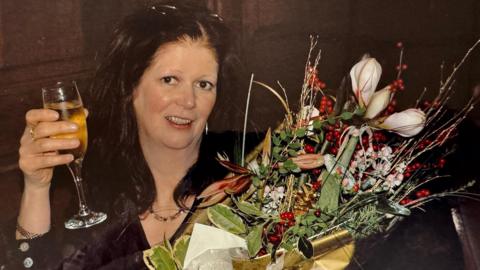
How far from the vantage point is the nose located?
1301 mm

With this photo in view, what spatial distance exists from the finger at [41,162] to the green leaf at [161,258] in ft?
0.83

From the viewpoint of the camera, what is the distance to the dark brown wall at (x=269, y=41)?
1.23 metres

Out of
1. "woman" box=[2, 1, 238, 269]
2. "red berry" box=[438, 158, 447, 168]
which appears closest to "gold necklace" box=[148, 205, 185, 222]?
"woman" box=[2, 1, 238, 269]

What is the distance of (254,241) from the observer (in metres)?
1.17

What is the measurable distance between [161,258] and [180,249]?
42mm

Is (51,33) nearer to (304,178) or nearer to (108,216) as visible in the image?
(108,216)

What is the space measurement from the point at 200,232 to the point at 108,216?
23 centimetres

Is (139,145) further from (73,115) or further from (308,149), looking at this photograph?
(308,149)

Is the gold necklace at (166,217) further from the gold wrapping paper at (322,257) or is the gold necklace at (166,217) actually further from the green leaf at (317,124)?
the green leaf at (317,124)

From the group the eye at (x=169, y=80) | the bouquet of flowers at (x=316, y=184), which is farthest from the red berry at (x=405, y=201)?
the eye at (x=169, y=80)

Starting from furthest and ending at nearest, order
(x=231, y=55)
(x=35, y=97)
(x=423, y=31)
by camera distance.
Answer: (x=423, y=31) → (x=231, y=55) → (x=35, y=97)

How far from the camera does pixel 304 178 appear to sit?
130 centimetres

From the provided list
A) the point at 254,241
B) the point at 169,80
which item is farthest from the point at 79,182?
the point at 254,241

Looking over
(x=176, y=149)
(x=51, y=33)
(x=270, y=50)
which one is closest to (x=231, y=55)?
(x=270, y=50)
